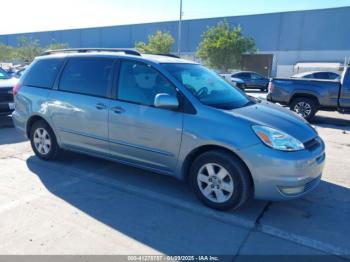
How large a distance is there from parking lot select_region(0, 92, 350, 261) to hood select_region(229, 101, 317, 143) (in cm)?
92

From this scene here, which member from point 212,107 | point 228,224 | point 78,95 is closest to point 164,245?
point 228,224

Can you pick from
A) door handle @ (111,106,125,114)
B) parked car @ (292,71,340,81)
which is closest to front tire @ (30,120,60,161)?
door handle @ (111,106,125,114)

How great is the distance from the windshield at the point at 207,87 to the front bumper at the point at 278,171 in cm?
81

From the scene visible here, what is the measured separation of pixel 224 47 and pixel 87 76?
31681 millimetres

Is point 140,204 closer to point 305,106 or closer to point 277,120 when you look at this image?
point 277,120

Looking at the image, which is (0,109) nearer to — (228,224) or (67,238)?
(67,238)

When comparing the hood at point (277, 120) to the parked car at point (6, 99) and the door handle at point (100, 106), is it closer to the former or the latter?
the door handle at point (100, 106)

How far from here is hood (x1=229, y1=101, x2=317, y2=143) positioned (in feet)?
12.0

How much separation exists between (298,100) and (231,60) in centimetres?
2606

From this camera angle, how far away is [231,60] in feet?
116

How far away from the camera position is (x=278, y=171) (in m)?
3.42

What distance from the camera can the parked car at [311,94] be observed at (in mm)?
9648

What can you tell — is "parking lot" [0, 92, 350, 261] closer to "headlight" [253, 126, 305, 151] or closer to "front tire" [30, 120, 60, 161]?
"front tire" [30, 120, 60, 161]

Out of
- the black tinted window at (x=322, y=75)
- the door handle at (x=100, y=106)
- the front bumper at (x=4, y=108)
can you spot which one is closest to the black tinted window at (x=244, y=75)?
the black tinted window at (x=322, y=75)
